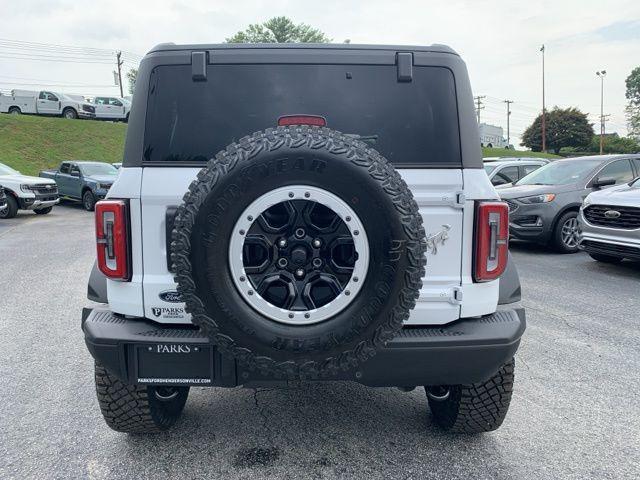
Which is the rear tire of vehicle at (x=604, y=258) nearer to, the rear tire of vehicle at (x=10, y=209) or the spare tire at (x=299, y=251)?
the spare tire at (x=299, y=251)

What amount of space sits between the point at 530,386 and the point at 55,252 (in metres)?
8.56

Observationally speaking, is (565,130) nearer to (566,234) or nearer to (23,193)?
(566,234)

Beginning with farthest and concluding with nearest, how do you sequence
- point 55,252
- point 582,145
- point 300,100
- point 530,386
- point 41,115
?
1. point 582,145
2. point 41,115
3. point 55,252
4. point 530,386
5. point 300,100

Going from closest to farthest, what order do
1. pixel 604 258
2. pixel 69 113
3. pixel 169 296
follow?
pixel 169 296, pixel 604 258, pixel 69 113

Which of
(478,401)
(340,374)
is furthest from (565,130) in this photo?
(340,374)

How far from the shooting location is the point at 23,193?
47.7ft

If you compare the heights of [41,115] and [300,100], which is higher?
[41,115]

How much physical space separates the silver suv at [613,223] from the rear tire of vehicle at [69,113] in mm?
34062

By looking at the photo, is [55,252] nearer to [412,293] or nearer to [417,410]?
[417,410]

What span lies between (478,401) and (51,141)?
32.3 meters

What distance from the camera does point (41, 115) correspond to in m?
34.6

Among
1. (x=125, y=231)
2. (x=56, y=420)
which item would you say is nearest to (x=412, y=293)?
(x=125, y=231)

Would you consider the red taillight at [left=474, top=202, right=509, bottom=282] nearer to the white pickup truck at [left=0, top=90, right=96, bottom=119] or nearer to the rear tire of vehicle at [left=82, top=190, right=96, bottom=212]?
the rear tire of vehicle at [left=82, top=190, right=96, bottom=212]

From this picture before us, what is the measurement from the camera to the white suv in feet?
47.4
